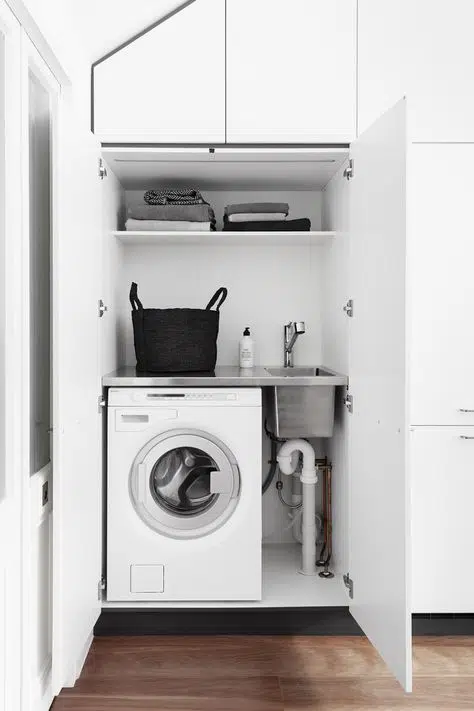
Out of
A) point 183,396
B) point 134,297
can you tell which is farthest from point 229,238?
point 183,396

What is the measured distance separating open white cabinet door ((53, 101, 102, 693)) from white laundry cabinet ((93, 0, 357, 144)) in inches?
10.4

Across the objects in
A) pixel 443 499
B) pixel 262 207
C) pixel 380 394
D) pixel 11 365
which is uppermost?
pixel 262 207

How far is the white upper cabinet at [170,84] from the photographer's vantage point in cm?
248

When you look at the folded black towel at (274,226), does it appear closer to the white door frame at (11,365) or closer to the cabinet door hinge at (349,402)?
the cabinet door hinge at (349,402)

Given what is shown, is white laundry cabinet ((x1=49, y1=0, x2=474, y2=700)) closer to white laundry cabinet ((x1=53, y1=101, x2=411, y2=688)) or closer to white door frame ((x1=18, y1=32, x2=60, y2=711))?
white laundry cabinet ((x1=53, y1=101, x2=411, y2=688))

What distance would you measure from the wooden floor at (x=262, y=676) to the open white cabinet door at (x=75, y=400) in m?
0.15

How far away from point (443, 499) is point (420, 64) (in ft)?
5.47

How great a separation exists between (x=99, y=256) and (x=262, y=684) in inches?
65.4

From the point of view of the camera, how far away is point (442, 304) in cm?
250

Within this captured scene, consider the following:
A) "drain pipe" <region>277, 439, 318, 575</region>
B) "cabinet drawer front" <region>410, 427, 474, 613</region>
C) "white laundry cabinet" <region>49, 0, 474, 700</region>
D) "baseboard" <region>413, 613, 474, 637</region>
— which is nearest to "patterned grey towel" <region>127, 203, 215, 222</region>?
"white laundry cabinet" <region>49, 0, 474, 700</region>

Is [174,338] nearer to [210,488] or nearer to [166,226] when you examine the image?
[166,226]

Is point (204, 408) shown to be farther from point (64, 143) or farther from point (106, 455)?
point (64, 143)

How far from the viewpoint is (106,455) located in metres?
2.66

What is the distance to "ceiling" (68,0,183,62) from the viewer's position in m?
2.20
